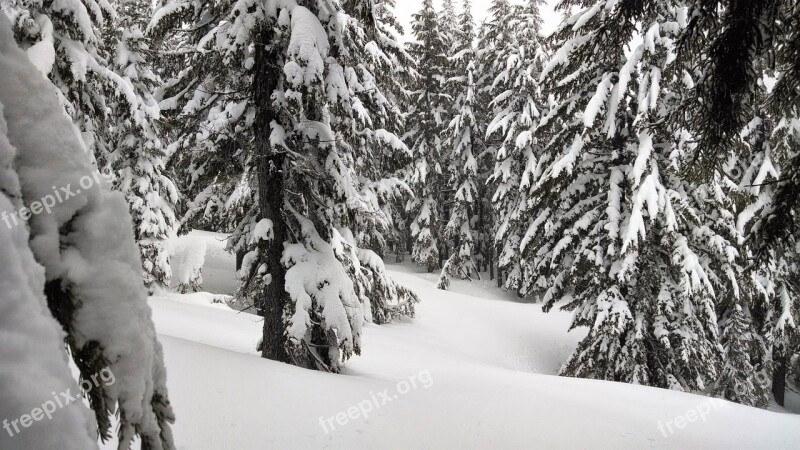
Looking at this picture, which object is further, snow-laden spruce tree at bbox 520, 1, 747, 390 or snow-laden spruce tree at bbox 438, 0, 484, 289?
snow-laden spruce tree at bbox 438, 0, 484, 289

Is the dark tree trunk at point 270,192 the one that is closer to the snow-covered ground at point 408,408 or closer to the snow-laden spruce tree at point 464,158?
the snow-covered ground at point 408,408

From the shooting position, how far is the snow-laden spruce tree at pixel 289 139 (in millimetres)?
6195

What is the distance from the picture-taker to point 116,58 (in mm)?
14469

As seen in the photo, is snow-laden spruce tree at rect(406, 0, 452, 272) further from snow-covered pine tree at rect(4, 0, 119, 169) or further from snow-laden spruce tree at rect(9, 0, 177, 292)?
snow-covered pine tree at rect(4, 0, 119, 169)

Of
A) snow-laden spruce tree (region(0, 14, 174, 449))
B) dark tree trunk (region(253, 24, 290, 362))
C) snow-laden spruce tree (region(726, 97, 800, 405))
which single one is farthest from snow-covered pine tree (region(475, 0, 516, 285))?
snow-laden spruce tree (region(0, 14, 174, 449))

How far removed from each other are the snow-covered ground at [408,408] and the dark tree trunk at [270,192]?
452mm

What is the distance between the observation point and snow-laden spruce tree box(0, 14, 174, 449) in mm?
1015

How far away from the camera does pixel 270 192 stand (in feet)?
23.1

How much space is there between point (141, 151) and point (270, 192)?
1047 centimetres

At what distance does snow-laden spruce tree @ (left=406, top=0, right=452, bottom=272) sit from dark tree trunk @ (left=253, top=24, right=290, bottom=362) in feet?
61.1

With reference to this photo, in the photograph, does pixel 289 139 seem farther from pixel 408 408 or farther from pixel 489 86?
pixel 489 86

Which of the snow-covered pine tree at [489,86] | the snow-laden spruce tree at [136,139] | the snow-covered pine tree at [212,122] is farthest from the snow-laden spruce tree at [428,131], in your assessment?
the snow-covered pine tree at [212,122]

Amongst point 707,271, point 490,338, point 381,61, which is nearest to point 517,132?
point 490,338

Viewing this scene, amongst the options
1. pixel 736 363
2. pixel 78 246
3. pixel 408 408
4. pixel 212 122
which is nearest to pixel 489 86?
pixel 736 363
